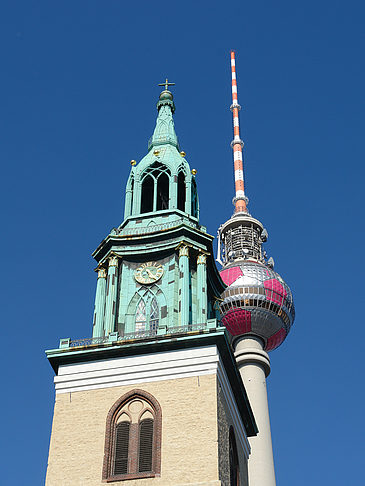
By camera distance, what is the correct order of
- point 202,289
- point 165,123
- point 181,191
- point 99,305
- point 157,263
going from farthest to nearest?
point 165,123 < point 181,191 < point 157,263 < point 99,305 < point 202,289

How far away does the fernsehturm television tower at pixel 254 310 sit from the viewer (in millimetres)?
82562

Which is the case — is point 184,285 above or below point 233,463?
above

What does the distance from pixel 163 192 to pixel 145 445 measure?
56.1 ft

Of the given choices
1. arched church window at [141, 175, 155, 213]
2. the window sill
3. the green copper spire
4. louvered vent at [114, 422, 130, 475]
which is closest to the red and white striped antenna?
the green copper spire

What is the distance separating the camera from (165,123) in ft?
177

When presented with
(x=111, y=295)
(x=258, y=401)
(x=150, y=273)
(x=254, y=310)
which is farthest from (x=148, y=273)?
(x=254, y=310)

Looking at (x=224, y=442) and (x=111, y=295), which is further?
(x=111, y=295)

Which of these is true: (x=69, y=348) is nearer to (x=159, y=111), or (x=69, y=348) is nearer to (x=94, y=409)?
(x=94, y=409)

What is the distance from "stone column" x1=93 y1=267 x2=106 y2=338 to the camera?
4253cm

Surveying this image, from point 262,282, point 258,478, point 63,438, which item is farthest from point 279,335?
point 63,438

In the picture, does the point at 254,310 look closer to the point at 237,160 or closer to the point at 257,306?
the point at 257,306

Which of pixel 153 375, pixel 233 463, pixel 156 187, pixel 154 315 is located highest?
pixel 156 187

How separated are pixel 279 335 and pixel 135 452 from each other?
55317mm

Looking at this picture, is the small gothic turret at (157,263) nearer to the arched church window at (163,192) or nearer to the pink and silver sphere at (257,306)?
the arched church window at (163,192)
